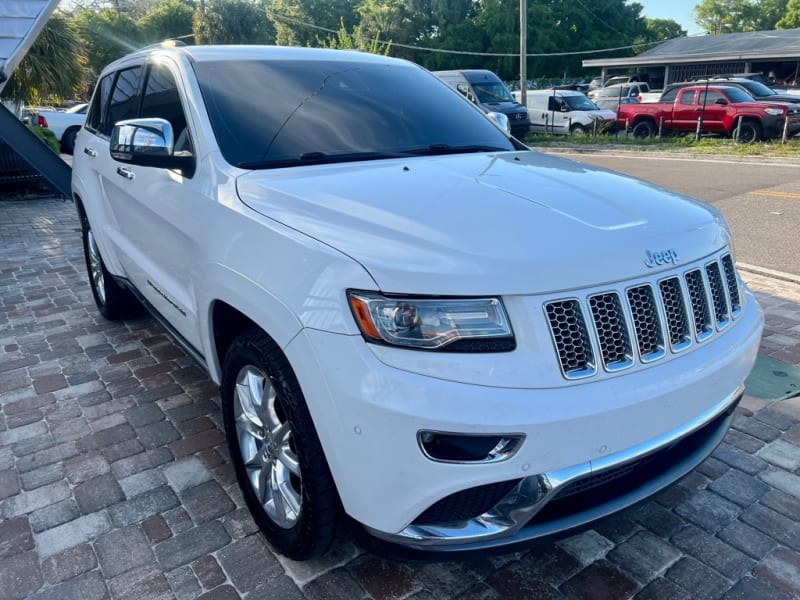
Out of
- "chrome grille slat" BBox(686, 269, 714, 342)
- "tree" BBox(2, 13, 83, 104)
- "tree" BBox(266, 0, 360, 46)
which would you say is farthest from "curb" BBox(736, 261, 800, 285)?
"tree" BBox(266, 0, 360, 46)

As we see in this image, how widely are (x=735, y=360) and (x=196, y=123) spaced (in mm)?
2385

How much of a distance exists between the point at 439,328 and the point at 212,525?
4.85ft

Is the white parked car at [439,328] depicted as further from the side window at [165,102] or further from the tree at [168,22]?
the tree at [168,22]

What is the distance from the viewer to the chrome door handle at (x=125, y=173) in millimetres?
3574

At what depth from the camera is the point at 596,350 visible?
6.32 feet

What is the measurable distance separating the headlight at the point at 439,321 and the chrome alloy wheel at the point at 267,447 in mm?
547

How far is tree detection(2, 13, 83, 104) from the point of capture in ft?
42.3

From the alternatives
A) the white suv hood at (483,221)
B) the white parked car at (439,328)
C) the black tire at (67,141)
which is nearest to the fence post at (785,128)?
the white parked car at (439,328)

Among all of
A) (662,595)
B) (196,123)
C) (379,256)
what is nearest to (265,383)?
(379,256)

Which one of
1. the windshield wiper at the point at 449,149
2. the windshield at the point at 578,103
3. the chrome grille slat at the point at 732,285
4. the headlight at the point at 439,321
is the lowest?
the windshield at the point at 578,103

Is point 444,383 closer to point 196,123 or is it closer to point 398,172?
point 398,172

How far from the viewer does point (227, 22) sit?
160ft

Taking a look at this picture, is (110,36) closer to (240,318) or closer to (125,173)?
(125,173)

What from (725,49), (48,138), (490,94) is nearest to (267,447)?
(48,138)
